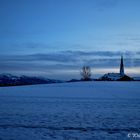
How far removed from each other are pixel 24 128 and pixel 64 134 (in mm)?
2114

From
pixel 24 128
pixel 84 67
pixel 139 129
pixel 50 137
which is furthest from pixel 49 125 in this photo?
pixel 84 67

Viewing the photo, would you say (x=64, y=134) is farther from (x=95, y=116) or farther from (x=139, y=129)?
(x=95, y=116)

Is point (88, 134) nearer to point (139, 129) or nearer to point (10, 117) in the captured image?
point (139, 129)

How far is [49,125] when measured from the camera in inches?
468

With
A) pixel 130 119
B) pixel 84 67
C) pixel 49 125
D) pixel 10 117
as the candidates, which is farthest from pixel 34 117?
pixel 84 67

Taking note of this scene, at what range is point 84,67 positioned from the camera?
117 metres

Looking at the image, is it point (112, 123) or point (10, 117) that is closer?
point (112, 123)

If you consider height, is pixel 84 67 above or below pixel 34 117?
above

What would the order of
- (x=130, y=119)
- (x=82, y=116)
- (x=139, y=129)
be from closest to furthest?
(x=139, y=129)
(x=130, y=119)
(x=82, y=116)

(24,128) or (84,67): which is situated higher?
(84,67)

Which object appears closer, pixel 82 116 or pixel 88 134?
pixel 88 134

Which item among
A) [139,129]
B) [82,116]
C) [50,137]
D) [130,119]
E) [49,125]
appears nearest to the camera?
[50,137]

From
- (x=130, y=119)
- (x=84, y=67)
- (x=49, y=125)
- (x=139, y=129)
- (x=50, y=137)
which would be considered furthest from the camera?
(x=84, y=67)

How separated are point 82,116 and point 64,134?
4.61m
